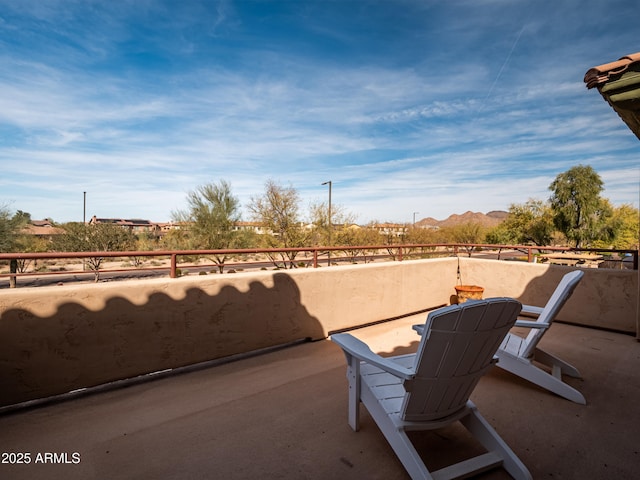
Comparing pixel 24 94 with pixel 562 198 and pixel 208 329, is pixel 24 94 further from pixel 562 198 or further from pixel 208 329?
pixel 562 198

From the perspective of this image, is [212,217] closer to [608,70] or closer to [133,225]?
[133,225]

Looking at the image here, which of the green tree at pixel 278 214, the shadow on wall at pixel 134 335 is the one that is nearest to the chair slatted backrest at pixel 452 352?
the shadow on wall at pixel 134 335

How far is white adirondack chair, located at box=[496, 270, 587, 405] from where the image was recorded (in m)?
2.41

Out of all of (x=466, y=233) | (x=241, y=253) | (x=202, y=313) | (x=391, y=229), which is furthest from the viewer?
(x=466, y=233)

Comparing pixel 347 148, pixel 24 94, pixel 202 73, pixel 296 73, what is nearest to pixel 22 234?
pixel 24 94

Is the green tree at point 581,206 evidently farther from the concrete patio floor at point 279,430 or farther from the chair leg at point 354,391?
the chair leg at point 354,391

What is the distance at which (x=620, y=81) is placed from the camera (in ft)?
7.15

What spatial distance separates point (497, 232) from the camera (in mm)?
37062

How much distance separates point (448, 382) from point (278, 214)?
48.0 ft

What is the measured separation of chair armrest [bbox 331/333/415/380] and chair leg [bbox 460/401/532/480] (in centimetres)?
51

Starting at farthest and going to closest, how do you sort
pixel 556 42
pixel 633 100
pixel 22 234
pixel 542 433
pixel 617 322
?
pixel 22 234 < pixel 556 42 < pixel 617 322 < pixel 633 100 < pixel 542 433

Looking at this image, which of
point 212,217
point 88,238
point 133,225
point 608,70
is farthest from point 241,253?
point 133,225

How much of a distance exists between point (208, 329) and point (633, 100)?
3.85 meters

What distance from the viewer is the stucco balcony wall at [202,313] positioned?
2.33 metres
